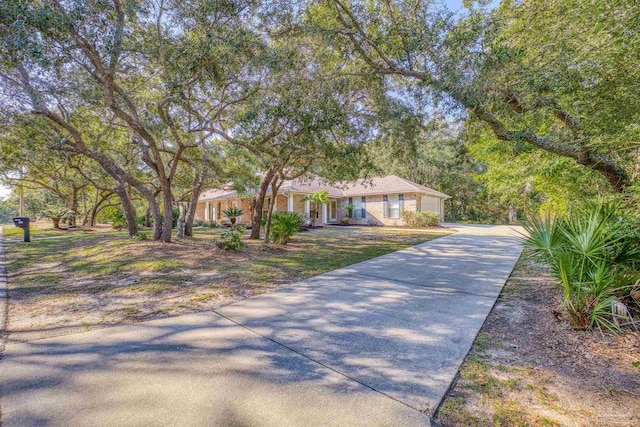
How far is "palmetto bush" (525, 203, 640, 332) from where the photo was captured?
367cm

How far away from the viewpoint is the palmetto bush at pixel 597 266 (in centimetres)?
367

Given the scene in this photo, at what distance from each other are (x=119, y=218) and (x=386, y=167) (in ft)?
77.0

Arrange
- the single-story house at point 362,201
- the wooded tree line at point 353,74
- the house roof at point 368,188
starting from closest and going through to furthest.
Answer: the wooded tree line at point 353,74
the house roof at point 368,188
the single-story house at point 362,201

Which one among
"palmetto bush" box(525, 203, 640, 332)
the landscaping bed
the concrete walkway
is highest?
"palmetto bush" box(525, 203, 640, 332)

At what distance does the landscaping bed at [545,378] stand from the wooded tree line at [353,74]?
3259 mm

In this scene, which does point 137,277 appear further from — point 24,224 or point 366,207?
point 366,207

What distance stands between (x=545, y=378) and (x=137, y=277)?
708 cm

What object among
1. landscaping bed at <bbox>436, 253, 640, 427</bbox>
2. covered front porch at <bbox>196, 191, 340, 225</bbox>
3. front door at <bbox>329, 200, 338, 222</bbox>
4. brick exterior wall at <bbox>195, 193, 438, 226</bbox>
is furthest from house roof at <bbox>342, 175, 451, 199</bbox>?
landscaping bed at <bbox>436, 253, 640, 427</bbox>

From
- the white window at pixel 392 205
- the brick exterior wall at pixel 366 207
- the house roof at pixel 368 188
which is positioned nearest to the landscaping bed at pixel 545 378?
the house roof at pixel 368 188

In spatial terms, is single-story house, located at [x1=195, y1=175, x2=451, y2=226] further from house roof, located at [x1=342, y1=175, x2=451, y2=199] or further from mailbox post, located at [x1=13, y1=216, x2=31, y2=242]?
mailbox post, located at [x1=13, y1=216, x2=31, y2=242]

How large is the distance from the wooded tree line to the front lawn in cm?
246

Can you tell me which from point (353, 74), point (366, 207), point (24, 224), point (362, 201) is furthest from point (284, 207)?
point (353, 74)

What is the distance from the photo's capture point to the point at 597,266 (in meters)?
3.76

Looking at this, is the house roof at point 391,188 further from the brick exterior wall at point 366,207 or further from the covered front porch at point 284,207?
the covered front porch at point 284,207
